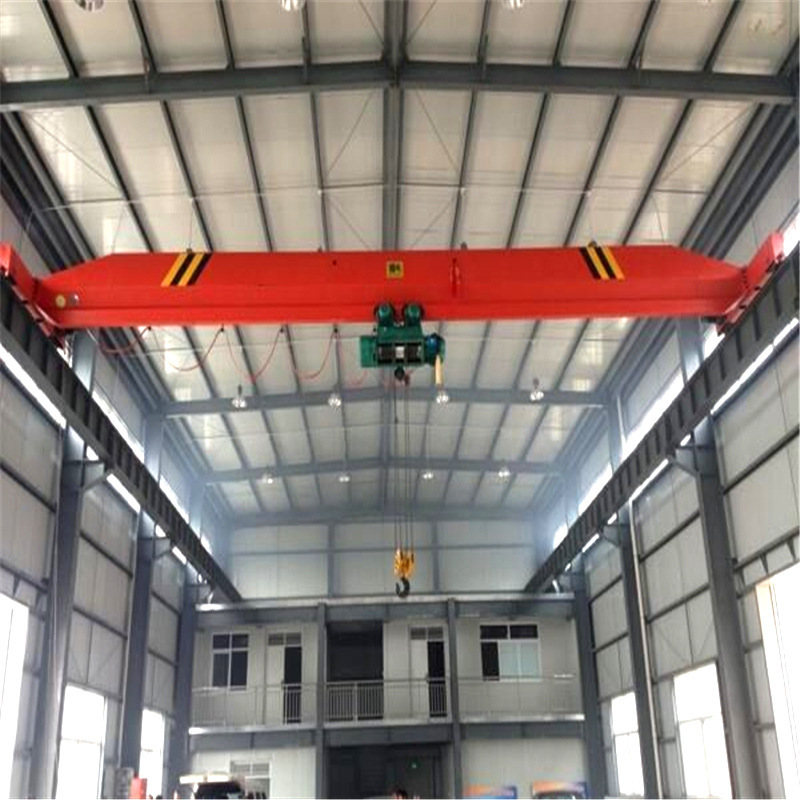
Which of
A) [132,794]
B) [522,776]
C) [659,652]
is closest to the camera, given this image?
[132,794]

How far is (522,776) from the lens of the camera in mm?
36000

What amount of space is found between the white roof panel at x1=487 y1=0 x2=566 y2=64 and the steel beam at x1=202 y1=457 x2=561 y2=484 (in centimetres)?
2133

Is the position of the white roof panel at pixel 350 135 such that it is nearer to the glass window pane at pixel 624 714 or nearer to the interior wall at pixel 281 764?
the glass window pane at pixel 624 714

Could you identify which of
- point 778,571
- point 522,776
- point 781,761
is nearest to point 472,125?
point 778,571

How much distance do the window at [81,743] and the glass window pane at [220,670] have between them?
1401 centimetres

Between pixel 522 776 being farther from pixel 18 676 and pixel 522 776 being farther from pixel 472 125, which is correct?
pixel 472 125

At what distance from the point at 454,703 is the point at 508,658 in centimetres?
513

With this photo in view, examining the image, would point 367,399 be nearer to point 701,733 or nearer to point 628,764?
point 701,733

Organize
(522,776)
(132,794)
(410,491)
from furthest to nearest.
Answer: (410,491), (522,776), (132,794)

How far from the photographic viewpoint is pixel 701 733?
2331cm

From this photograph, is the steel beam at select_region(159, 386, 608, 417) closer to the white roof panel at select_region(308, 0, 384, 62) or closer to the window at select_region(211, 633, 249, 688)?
the window at select_region(211, 633, 249, 688)

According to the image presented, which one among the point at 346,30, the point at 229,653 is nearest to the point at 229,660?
the point at 229,653

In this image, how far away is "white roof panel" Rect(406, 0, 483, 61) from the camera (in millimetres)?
16312

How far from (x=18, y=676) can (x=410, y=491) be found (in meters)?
23.3
